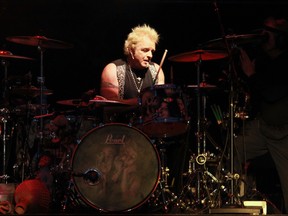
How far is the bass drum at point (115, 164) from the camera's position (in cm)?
580

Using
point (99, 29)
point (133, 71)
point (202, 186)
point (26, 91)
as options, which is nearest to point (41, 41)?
point (26, 91)

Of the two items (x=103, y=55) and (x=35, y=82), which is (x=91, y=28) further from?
(x=35, y=82)

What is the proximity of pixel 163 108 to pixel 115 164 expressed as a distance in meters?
0.73

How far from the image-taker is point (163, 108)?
18.9 ft

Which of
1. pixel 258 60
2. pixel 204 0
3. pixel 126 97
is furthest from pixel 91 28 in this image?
pixel 258 60

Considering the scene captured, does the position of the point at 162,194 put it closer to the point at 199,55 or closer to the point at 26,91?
the point at 199,55

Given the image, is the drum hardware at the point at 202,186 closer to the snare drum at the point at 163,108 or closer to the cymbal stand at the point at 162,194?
the cymbal stand at the point at 162,194

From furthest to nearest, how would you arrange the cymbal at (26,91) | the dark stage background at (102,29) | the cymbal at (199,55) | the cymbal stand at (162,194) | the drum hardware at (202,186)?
the dark stage background at (102,29) → the cymbal at (26,91) → the cymbal at (199,55) → the drum hardware at (202,186) → the cymbal stand at (162,194)

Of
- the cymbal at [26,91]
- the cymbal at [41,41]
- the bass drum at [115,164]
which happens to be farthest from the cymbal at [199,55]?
the cymbal at [26,91]

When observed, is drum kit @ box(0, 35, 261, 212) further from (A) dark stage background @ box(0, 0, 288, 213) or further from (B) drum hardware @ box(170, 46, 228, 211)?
(A) dark stage background @ box(0, 0, 288, 213)

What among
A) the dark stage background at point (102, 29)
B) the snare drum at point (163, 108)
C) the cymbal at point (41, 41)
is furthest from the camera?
the dark stage background at point (102, 29)

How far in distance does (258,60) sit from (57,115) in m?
2.83

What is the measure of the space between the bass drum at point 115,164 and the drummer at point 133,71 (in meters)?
0.88

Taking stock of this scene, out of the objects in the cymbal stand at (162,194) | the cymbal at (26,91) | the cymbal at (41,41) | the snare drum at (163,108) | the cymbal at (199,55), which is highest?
the cymbal at (41,41)
